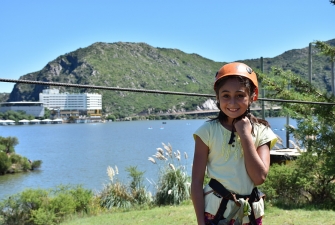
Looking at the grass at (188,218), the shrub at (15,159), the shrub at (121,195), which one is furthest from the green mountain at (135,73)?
the grass at (188,218)

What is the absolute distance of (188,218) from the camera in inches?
255

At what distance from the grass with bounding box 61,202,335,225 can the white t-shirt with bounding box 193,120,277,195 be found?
4.25 metres

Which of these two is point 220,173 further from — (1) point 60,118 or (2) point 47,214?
(1) point 60,118

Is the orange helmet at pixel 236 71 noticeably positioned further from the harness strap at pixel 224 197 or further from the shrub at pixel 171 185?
the shrub at pixel 171 185

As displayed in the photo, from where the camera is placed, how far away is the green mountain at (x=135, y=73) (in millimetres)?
133375

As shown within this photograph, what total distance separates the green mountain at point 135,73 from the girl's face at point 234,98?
111m

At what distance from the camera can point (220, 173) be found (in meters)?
1.83

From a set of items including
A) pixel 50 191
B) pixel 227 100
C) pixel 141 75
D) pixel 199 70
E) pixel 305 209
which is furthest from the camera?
pixel 199 70

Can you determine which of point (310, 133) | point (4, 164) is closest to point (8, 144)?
point (4, 164)

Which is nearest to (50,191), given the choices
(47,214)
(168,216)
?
(47,214)

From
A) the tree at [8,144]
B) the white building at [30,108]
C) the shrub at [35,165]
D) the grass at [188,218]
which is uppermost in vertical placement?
the white building at [30,108]

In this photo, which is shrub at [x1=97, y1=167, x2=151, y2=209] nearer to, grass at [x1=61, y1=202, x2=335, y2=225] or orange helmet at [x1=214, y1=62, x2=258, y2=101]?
grass at [x1=61, y1=202, x2=335, y2=225]

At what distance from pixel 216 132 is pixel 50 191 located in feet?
27.3

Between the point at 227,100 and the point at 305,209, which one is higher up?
the point at 227,100
